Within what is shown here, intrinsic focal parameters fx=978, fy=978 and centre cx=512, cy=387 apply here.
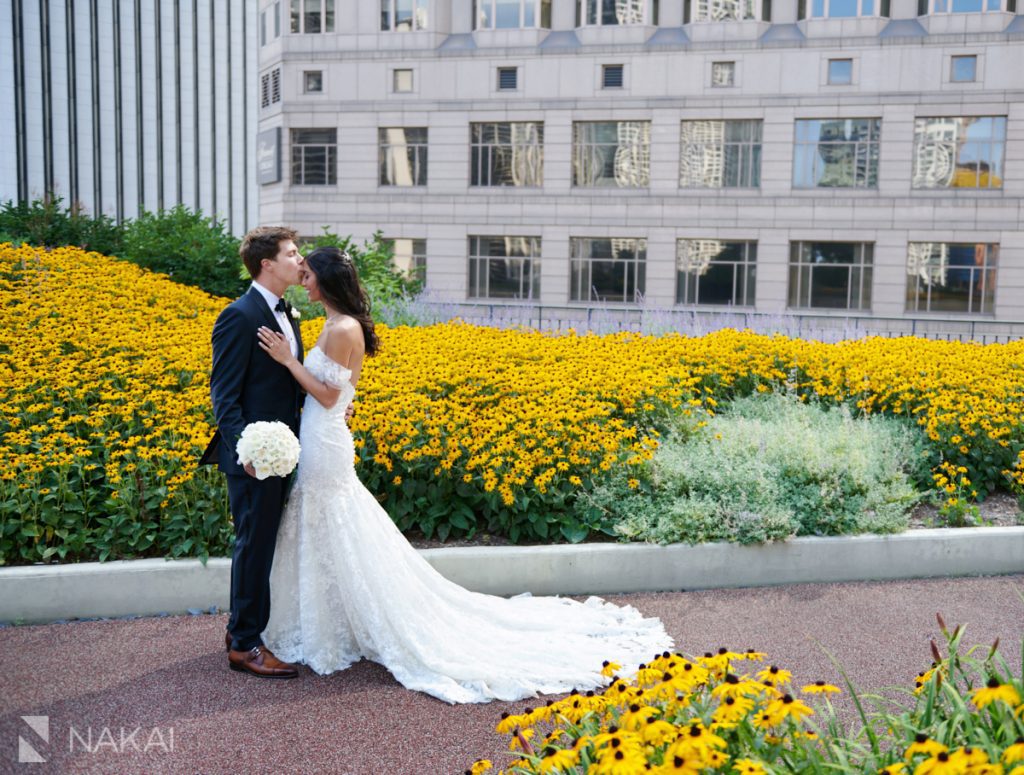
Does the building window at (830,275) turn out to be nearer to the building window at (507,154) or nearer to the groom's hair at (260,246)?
the building window at (507,154)

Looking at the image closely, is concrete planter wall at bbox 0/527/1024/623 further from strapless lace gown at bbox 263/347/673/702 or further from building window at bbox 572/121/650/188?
building window at bbox 572/121/650/188

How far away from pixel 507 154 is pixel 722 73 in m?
7.75

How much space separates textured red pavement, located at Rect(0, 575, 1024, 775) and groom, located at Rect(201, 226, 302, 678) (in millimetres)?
250

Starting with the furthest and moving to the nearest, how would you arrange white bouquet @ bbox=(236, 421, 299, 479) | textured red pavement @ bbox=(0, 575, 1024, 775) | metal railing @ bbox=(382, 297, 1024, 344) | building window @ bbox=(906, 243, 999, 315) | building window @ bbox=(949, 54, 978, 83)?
building window @ bbox=(906, 243, 999, 315) < building window @ bbox=(949, 54, 978, 83) < metal railing @ bbox=(382, 297, 1024, 344) < white bouquet @ bbox=(236, 421, 299, 479) < textured red pavement @ bbox=(0, 575, 1024, 775)

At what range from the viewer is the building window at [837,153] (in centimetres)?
3188

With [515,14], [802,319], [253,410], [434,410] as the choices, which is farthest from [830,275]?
[253,410]

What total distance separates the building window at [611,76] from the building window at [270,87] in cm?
1203

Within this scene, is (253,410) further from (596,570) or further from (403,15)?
(403,15)

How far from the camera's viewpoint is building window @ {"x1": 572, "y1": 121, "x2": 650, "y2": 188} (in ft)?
109

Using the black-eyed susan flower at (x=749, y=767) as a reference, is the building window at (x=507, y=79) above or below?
above

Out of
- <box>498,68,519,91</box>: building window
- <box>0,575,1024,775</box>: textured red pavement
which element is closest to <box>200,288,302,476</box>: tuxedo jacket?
<box>0,575,1024,775</box>: textured red pavement

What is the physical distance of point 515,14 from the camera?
34.4 meters

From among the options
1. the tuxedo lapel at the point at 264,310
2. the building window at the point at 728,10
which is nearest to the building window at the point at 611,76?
the building window at the point at 728,10

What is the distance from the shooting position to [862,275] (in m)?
32.2
